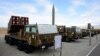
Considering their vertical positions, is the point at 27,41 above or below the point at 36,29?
below

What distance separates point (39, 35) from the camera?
12055 mm

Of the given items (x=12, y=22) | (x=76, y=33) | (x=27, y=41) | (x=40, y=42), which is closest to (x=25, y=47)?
(x=27, y=41)

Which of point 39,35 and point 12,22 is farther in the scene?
point 12,22

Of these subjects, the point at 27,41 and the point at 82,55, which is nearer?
the point at 82,55

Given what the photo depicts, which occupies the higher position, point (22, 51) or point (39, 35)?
point (39, 35)

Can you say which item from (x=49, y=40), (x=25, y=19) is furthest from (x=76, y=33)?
(x=49, y=40)

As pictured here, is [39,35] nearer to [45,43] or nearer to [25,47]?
[45,43]

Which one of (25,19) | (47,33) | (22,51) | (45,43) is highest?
(25,19)

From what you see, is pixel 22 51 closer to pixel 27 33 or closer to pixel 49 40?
pixel 27 33

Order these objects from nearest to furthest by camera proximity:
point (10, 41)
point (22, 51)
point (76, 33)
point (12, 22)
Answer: point (22, 51), point (12, 22), point (10, 41), point (76, 33)

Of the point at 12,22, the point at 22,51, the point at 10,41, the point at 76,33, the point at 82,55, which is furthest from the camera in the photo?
the point at 76,33

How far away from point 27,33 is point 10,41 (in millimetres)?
5452

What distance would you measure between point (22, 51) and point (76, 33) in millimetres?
11518

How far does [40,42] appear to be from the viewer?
39.5ft
